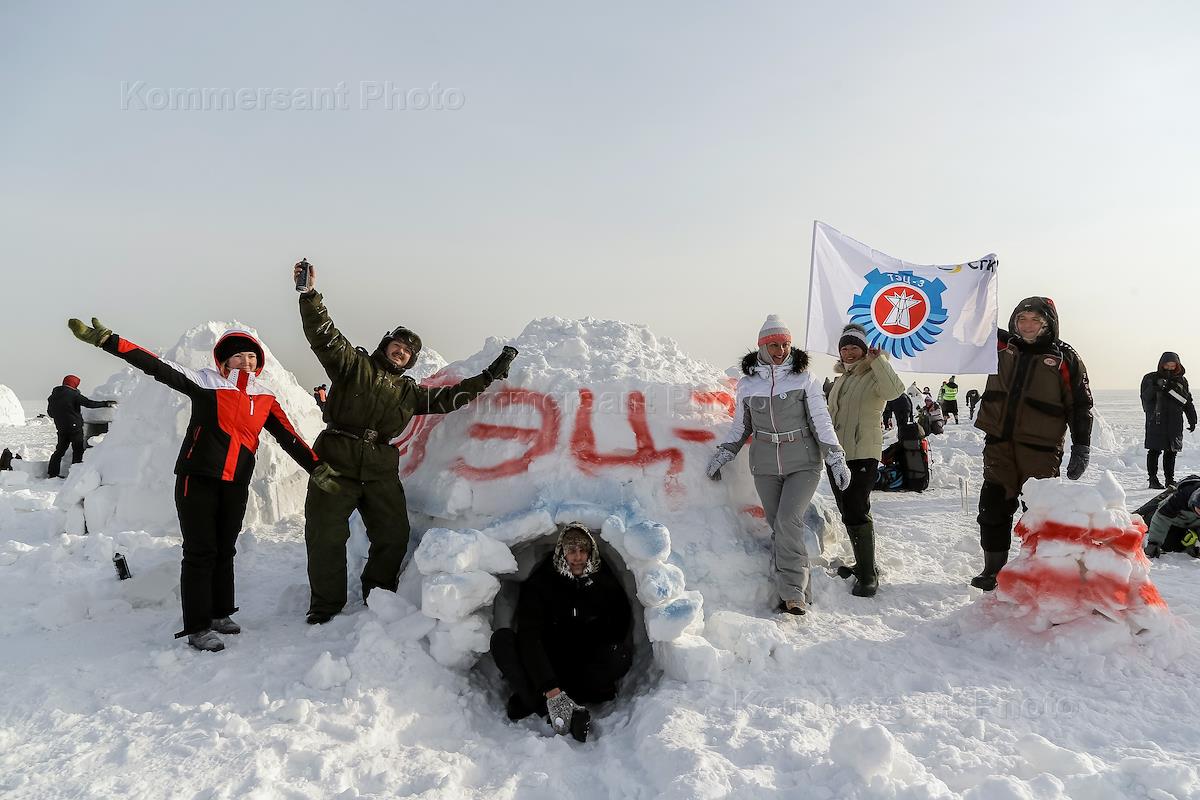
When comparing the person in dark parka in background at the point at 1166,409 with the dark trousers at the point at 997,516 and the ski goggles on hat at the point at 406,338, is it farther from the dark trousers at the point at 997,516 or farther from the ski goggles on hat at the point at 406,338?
the ski goggles on hat at the point at 406,338

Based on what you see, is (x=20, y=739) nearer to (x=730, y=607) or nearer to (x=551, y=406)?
(x=551, y=406)

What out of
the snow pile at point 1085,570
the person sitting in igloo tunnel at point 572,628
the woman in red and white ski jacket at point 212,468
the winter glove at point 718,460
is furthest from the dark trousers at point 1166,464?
the woman in red and white ski jacket at point 212,468

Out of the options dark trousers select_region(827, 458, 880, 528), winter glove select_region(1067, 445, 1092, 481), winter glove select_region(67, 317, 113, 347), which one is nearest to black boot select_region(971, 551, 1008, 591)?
winter glove select_region(1067, 445, 1092, 481)

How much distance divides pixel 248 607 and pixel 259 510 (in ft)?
7.82

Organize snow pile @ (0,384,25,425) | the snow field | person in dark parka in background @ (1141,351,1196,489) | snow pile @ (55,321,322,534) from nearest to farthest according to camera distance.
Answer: the snow field
snow pile @ (55,321,322,534)
person in dark parka in background @ (1141,351,1196,489)
snow pile @ (0,384,25,425)

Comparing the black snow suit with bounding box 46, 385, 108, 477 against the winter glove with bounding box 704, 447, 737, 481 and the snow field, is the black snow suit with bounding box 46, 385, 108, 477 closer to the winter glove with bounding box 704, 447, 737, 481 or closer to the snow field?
the snow field

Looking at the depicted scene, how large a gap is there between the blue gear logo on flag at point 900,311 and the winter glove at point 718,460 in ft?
5.32

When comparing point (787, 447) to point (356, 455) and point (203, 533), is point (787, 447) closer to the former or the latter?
point (356, 455)

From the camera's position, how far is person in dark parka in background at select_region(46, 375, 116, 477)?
894 centimetres

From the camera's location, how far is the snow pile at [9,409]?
2377 centimetres

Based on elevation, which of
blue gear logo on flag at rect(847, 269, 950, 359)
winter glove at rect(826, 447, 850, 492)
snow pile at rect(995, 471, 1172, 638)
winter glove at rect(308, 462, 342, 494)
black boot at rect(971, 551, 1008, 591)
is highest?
blue gear logo on flag at rect(847, 269, 950, 359)

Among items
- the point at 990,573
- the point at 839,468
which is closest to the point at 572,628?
the point at 839,468

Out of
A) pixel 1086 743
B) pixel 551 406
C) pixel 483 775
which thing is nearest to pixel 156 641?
pixel 483 775

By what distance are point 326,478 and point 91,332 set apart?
1171 millimetres
